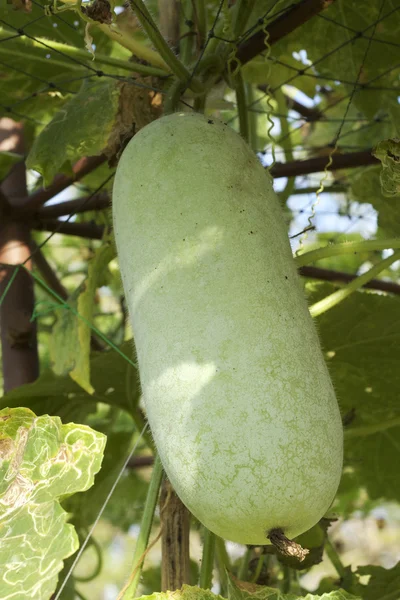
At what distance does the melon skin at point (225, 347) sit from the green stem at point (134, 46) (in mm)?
207

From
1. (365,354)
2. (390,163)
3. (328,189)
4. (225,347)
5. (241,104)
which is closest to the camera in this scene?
(225,347)

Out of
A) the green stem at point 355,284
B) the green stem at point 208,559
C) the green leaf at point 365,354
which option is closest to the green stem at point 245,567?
the green leaf at point 365,354

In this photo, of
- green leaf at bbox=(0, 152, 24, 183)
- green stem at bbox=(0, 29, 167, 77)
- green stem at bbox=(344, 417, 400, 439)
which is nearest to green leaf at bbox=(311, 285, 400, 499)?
green stem at bbox=(344, 417, 400, 439)

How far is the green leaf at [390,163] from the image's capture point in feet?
3.22

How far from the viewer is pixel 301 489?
2.49 ft

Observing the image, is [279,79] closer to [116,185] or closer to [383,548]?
[116,185]

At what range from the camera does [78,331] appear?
1212 millimetres

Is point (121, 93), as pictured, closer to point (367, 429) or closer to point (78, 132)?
point (78, 132)

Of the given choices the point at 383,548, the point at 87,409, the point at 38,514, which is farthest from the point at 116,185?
the point at 383,548

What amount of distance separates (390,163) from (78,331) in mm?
538

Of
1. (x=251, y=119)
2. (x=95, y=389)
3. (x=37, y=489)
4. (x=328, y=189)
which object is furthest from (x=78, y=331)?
(x=328, y=189)

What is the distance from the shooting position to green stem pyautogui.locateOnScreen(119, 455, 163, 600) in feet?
3.10

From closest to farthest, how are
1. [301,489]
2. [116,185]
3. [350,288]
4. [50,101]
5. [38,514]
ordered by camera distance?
[301,489] → [38,514] → [116,185] → [350,288] → [50,101]

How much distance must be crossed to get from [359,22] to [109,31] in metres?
0.66
